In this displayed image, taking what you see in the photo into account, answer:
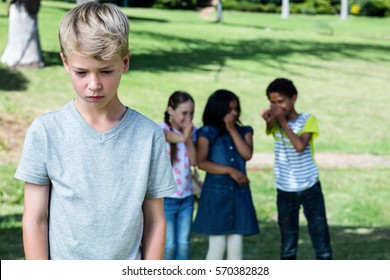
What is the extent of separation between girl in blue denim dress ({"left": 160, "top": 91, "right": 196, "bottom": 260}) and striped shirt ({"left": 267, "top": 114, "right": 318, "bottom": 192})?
0.70 metres

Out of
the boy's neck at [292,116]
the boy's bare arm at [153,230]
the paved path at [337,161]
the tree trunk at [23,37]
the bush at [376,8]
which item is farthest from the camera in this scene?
the bush at [376,8]

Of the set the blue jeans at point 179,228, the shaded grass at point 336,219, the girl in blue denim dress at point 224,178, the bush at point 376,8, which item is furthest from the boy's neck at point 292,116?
the bush at point 376,8

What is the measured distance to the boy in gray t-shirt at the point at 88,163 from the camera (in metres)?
2.83

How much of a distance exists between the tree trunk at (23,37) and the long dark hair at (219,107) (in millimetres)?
12993

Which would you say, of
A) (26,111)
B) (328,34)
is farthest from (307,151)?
(328,34)

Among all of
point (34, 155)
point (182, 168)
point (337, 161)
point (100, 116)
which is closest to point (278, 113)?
point (182, 168)

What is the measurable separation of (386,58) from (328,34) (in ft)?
38.0

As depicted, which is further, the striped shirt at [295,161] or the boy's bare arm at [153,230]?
the striped shirt at [295,161]

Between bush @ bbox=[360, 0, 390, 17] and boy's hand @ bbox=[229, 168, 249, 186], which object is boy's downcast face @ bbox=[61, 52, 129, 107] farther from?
bush @ bbox=[360, 0, 390, 17]

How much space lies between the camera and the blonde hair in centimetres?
279

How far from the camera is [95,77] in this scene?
280 centimetres

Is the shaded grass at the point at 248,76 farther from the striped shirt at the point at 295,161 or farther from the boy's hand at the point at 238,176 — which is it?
the boy's hand at the point at 238,176

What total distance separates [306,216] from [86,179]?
442 centimetres

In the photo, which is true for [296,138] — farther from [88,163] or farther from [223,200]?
[88,163]
